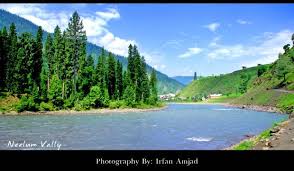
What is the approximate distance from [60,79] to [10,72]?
13.2 m

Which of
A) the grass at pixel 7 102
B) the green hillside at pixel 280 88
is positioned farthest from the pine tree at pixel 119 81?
the green hillside at pixel 280 88

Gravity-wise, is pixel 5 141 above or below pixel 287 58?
below

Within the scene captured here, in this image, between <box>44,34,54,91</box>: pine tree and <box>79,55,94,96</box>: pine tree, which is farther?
<box>79,55,94,96</box>: pine tree

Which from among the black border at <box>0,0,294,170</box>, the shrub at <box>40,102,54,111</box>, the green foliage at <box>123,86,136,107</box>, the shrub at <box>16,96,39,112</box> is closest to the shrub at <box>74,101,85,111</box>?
the shrub at <box>40,102,54,111</box>

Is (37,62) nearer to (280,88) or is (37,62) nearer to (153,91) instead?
(153,91)

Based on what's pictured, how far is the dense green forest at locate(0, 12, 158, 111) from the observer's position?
89.4m

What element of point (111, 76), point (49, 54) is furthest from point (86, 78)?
point (111, 76)

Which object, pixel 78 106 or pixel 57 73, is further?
pixel 57 73

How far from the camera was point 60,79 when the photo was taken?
9812cm

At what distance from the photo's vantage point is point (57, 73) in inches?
3885

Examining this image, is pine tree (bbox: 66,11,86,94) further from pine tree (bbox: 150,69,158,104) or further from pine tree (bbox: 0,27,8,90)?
pine tree (bbox: 150,69,158,104)

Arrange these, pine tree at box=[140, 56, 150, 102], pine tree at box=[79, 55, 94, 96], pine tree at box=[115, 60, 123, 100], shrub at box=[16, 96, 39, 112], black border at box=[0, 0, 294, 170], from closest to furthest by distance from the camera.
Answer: black border at box=[0, 0, 294, 170], shrub at box=[16, 96, 39, 112], pine tree at box=[79, 55, 94, 96], pine tree at box=[115, 60, 123, 100], pine tree at box=[140, 56, 150, 102]
